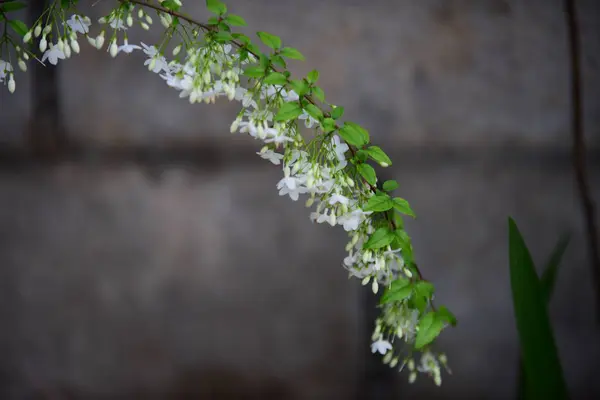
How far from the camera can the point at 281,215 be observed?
2.98 feet

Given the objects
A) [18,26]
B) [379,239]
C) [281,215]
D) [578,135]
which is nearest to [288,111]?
[379,239]

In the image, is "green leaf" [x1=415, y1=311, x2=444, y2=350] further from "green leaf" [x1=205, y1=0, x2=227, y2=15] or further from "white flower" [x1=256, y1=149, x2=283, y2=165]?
"green leaf" [x1=205, y1=0, x2=227, y2=15]

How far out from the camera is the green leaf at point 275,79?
1.44ft

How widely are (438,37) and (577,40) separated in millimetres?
214

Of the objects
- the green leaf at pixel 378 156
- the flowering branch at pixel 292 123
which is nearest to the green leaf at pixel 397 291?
the flowering branch at pixel 292 123

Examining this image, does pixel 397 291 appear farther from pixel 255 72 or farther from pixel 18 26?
pixel 18 26

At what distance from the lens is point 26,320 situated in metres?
0.90

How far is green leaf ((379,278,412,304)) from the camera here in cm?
47

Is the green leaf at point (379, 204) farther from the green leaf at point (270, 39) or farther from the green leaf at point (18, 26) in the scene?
the green leaf at point (18, 26)

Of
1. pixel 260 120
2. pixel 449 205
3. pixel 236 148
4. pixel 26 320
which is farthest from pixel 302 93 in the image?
pixel 26 320

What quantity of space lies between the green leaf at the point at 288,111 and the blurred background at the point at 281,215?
0.44 meters

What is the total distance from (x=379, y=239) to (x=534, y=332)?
0.21 metres

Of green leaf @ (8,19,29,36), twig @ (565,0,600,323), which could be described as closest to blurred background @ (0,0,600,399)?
twig @ (565,0,600,323)

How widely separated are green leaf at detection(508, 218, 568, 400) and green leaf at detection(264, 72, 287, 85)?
0.26m
